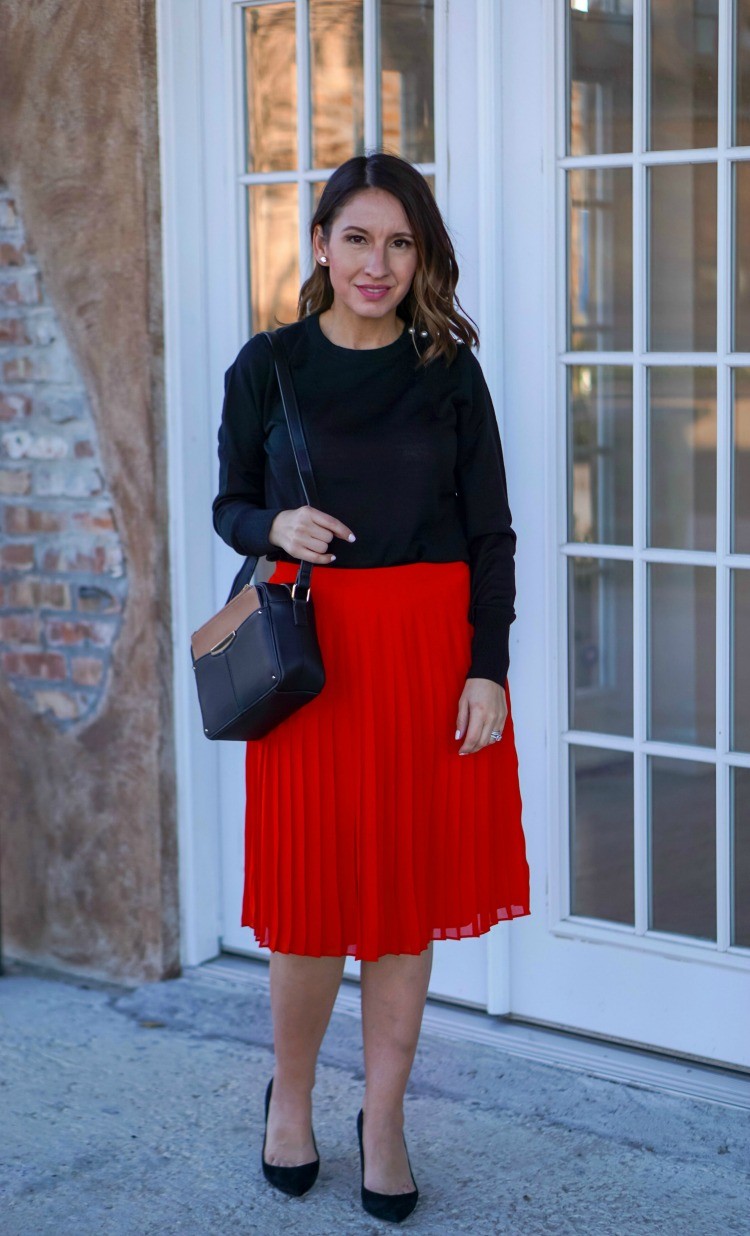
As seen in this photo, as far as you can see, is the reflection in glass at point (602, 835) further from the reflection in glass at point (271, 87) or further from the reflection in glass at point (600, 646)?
the reflection in glass at point (271, 87)

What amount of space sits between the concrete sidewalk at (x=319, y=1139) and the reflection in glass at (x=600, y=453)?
116 cm

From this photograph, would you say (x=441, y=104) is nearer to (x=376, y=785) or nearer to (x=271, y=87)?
(x=271, y=87)

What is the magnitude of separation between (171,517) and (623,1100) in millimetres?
1596

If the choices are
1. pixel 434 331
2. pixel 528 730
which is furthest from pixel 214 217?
pixel 528 730

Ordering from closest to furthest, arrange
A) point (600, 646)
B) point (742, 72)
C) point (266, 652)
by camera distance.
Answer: point (266, 652)
point (742, 72)
point (600, 646)

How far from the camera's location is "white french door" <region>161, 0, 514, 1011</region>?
3100 mm

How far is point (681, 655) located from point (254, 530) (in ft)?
4.25

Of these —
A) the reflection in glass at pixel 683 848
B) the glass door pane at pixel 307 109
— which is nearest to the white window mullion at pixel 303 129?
the glass door pane at pixel 307 109

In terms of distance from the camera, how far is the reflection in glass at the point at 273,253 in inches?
133

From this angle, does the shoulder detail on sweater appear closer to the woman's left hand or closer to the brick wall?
the woman's left hand

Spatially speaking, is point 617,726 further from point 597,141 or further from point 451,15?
point 451,15

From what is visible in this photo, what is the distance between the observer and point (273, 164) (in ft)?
11.1

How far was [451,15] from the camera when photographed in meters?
3.05

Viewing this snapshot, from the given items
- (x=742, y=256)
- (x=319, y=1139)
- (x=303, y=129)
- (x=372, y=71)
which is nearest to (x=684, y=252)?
(x=742, y=256)
